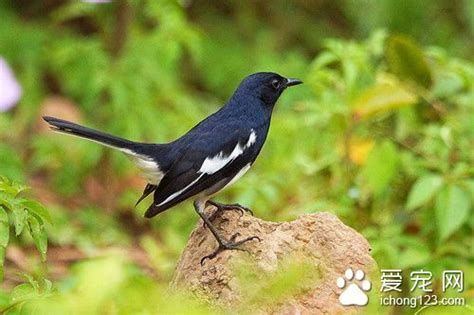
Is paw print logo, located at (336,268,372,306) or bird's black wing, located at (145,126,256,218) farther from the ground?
bird's black wing, located at (145,126,256,218)

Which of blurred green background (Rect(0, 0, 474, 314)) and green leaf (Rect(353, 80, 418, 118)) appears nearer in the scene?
blurred green background (Rect(0, 0, 474, 314))

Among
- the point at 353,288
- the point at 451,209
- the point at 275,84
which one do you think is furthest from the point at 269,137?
the point at 353,288

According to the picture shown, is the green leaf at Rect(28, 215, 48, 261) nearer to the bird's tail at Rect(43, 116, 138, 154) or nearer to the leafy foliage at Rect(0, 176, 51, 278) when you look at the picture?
the leafy foliage at Rect(0, 176, 51, 278)

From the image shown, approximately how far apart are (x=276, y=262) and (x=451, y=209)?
1.66 m

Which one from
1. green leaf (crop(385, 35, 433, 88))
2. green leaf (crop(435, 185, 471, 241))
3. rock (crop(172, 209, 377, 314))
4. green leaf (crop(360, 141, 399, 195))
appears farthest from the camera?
green leaf (crop(385, 35, 433, 88))

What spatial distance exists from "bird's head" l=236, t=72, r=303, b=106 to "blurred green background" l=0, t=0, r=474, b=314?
→ 0.89m

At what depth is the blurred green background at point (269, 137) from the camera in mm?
5059

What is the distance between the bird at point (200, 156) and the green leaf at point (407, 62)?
5.94ft

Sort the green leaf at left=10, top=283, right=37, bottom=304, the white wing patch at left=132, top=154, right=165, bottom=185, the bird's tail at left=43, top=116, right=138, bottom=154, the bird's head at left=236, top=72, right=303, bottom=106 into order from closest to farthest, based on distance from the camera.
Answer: the green leaf at left=10, top=283, right=37, bottom=304 → the bird's tail at left=43, top=116, right=138, bottom=154 → the white wing patch at left=132, top=154, right=165, bottom=185 → the bird's head at left=236, top=72, right=303, bottom=106

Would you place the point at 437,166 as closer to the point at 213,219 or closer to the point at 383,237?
the point at 383,237

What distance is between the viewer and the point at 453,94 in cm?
582

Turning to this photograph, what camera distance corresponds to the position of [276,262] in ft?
10.8

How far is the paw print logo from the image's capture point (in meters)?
3.13

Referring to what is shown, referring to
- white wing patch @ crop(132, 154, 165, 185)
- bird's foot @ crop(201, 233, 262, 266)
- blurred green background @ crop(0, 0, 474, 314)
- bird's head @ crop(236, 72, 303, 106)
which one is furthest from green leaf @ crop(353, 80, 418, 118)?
bird's foot @ crop(201, 233, 262, 266)
